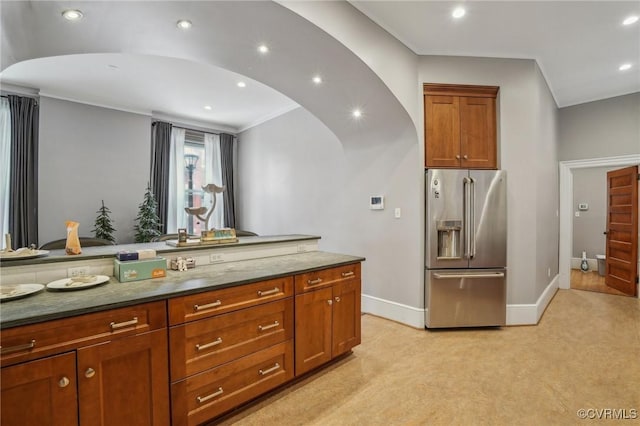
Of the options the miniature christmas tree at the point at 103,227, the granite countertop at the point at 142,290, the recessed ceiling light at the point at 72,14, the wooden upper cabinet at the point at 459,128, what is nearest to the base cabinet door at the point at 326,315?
the granite countertop at the point at 142,290

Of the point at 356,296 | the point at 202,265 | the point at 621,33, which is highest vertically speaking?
the point at 621,33

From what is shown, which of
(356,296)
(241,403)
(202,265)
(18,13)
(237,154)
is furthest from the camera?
(237,154)

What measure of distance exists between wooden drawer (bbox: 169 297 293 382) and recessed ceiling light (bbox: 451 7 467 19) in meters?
2.77

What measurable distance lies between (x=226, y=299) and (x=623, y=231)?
602 cm

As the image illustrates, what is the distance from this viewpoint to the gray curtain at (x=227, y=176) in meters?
6.38

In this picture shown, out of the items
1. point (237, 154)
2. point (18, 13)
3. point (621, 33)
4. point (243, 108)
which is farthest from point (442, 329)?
point (237, 154)

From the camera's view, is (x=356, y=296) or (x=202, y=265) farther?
(x=356, y=296)

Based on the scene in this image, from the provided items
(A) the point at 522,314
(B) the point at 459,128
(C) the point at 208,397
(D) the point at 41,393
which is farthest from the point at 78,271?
(A) the point at 522,314

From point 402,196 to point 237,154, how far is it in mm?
4401

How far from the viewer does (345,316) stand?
2.47 metres

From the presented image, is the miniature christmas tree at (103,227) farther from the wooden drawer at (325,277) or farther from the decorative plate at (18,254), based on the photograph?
the wooden drawer at (325,277)

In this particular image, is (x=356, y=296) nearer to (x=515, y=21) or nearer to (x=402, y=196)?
(x=402, y=196)

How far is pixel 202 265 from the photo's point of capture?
7.45ft

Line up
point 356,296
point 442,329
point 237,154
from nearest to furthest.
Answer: point 356,296, point 442,329, point 237,154
